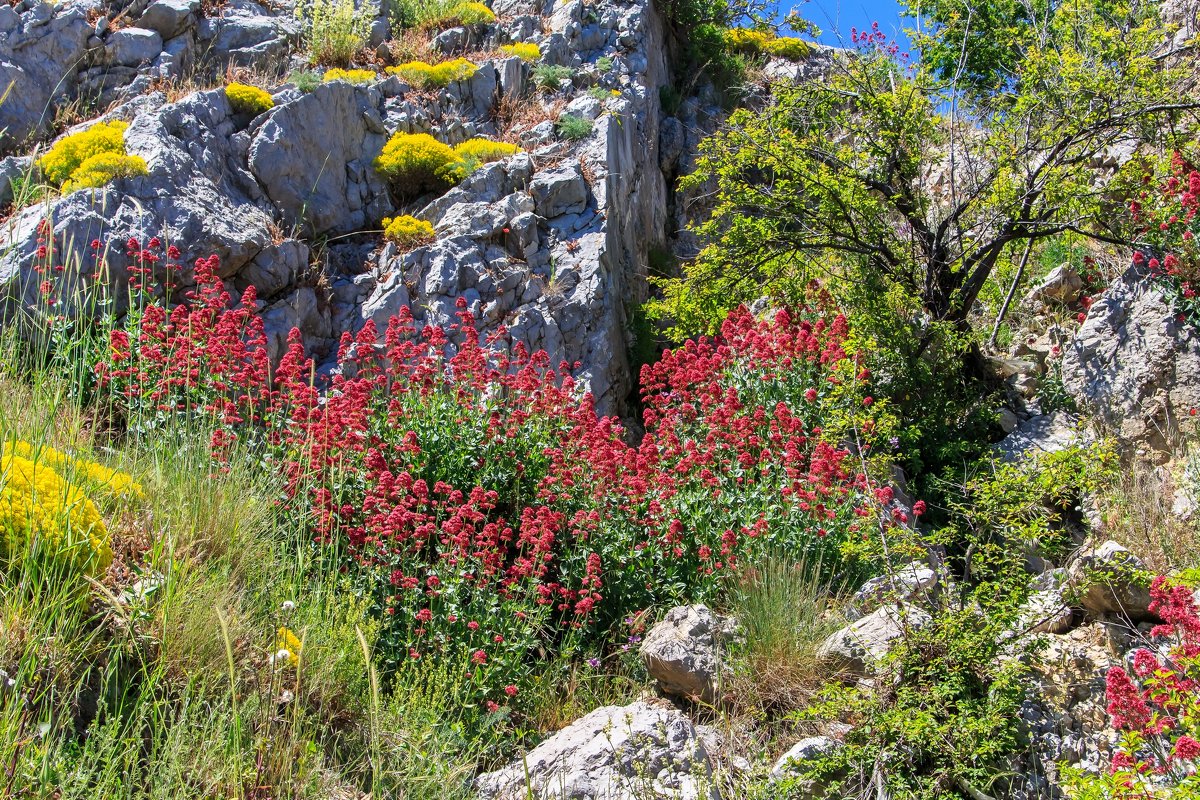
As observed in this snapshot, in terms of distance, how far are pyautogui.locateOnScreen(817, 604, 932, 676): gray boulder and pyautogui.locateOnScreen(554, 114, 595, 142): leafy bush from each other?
8108 mm

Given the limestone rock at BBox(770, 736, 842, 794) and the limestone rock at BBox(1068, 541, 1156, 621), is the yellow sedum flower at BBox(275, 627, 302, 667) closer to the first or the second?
the limestone rock at BBox(770, 736, 842, 794)

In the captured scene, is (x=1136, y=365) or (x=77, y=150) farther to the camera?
(x=77, y=150)

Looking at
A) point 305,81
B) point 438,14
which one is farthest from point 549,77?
point 305,81

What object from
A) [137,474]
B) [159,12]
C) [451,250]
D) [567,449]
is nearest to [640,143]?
[451,250]

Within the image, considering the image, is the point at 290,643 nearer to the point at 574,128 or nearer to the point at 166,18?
the point at 574,128

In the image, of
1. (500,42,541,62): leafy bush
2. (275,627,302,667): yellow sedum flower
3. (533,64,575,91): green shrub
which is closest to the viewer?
(275,627,302,667): yellow sedum flower

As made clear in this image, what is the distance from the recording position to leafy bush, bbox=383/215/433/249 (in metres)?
9.73

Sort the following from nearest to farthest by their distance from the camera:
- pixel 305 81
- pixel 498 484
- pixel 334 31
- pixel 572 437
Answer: pixel 498 484 < pixel 572 437 < pixel 305 81 < pixel 334 31

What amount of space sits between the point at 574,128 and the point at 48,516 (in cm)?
892

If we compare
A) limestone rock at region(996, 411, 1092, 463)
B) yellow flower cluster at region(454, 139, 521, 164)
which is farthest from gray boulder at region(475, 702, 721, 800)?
yellow flower cluster at region(454, 139, 521, 164)

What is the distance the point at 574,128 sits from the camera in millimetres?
11133

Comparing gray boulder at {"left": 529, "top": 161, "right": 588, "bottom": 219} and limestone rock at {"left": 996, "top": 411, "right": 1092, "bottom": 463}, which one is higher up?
gray boulder at {"left": 529, "top": 161, "right": 588, "bottom": 219}

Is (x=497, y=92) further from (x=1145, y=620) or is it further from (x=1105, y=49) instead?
(x=1145, y=620)

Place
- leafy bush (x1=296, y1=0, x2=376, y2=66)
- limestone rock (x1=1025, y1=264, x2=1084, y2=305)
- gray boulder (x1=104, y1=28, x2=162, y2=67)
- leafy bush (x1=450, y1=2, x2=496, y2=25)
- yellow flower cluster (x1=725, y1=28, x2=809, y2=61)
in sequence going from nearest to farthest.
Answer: limestone rock (x1=1025, y1=264, x2=1084, y2=305), gray boulder (x1=104, y1=28, x2=162, y2=67), leafy bush (x1=296, y1=0, x2=376, y2=66), leafy bush (x1=450, y1=2, x2=496, y2=25), yellow flower cluster (x1=725, y1=28, x2=809, y2=61)
